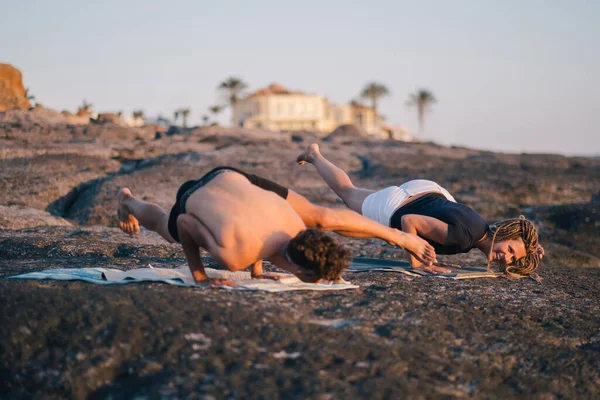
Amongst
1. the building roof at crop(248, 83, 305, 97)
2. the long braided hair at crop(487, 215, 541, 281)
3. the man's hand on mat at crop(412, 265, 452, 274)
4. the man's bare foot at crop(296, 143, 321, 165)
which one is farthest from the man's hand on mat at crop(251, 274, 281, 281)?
the building roof at crop(248, 83, 305, 97)

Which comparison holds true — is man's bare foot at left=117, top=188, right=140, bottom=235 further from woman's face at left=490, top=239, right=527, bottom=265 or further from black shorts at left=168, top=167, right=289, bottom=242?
woman's face at left=490, top=239, right=527, bottom=265

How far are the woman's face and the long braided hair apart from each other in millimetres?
40

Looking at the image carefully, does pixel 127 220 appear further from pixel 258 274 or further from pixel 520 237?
pixel 520 237

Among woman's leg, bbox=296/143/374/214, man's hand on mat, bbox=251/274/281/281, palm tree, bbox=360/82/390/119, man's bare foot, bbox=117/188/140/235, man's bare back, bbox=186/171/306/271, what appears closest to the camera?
man's bare back, bbox=186/171/306/271

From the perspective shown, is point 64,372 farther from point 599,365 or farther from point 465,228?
point 465,228

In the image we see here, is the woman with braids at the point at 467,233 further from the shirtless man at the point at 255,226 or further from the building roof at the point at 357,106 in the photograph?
the building roof at the point at 357,106

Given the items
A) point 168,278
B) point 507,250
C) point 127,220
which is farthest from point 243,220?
point 507,250

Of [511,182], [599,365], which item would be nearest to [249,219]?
[599,365]

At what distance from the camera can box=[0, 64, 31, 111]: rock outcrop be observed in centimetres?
2312

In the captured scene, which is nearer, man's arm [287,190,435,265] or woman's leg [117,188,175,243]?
man's arm [287,190,435,265]

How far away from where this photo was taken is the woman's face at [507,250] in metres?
7.24

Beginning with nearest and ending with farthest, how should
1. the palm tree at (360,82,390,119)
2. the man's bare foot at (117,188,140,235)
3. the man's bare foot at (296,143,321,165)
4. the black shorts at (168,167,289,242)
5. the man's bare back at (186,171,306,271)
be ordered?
the man's bare back at (186,171,306,271) → the black shorts at (168,167,289,242) → the man's bare foot at (117,188,140,235) → the man's bare foot at (296,143,321,165) → the palm tree at (360,82,390,119)

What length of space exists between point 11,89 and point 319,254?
21.3 m

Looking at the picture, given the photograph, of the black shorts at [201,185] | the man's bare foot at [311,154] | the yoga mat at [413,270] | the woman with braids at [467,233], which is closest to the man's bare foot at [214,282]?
the black shorts at [201,185]
